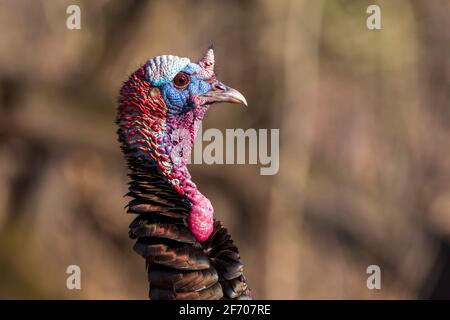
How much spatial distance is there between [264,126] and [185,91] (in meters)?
1.61

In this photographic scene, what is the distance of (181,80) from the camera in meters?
3.12

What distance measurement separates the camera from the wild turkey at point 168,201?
9.69 ft

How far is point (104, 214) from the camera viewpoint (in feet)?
15.9

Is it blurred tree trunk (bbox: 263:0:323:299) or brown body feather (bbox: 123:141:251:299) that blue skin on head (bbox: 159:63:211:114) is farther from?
blurred tree trunk (bbox: 263:0:323:299)

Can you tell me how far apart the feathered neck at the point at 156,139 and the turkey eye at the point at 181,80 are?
0.08 meters

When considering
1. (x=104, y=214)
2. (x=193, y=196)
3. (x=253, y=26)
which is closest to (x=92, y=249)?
(x=104, y=214)

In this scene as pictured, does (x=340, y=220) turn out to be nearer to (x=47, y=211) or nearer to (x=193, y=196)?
(x=47, y=211)

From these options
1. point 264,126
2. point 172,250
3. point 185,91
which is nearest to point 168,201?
point 172,250

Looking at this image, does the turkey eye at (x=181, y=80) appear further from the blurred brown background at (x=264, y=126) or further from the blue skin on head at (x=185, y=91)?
the blurred brown background at (x=264, y=126)

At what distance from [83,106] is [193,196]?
198 cm

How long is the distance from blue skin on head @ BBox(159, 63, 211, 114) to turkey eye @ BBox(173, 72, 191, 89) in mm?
11

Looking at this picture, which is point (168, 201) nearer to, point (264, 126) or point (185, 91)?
point (185, 91)

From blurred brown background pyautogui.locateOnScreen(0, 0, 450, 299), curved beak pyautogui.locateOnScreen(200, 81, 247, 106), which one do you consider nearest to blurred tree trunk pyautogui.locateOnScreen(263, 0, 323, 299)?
blurred brown background pyautogui.locateOnScreen(0, 0, 450, 299)

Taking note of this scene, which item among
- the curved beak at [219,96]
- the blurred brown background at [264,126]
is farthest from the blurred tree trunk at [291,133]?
the curved beak at [219,96]
